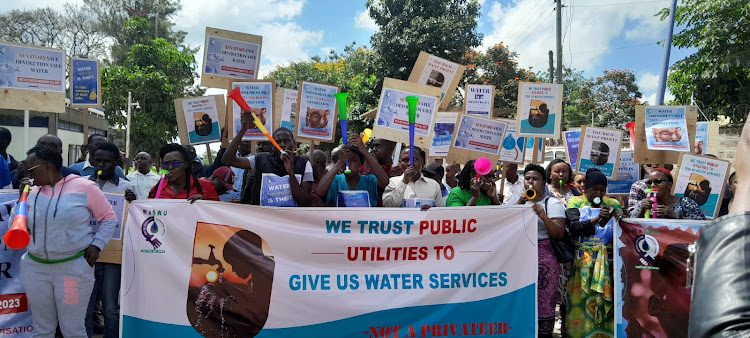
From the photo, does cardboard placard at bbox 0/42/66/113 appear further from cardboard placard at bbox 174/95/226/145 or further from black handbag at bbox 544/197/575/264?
black handbag at bbox 544/197/575/264

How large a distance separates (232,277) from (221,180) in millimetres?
1619

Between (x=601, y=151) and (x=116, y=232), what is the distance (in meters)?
5.41

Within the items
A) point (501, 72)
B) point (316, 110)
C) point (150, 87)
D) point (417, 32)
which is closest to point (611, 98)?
point (501, 72)

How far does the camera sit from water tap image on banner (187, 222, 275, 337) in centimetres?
389

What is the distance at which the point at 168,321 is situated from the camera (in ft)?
12.8

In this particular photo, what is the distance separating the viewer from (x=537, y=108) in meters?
6.64

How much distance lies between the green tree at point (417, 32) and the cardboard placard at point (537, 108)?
11884 mm

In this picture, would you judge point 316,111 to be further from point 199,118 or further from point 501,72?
point 501,72

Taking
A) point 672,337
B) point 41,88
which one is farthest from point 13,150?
point 672,337

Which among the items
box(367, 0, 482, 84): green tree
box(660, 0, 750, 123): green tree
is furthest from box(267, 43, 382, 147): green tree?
box(660, 0, 750, 123): green tree

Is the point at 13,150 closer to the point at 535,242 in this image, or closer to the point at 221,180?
the point at 221,180

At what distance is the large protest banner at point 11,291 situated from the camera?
161 inches

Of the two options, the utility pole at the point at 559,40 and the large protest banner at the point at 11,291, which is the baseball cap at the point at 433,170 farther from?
the utility pole at the point at 559,40

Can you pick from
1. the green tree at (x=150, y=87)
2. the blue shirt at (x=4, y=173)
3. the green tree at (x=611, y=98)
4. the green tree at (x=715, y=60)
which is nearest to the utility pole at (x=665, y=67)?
the green tree at (x=715, y=60)
